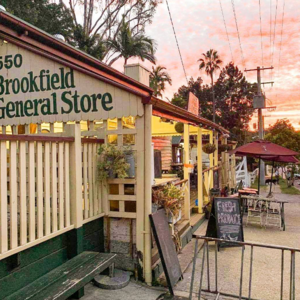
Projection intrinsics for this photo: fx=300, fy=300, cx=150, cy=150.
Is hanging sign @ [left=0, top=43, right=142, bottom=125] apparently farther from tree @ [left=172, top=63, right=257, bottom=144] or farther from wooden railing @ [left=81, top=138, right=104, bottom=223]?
tree @ [left=172, top=63, right=257, bottom=144]

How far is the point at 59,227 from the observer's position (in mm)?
3723

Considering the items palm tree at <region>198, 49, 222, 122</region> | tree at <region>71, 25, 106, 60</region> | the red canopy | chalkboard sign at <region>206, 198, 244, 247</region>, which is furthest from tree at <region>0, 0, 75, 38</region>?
palm tree at <region>198, 49, 222, 122</region>

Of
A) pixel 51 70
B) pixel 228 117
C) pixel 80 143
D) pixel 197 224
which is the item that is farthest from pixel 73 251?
pixel 228 117

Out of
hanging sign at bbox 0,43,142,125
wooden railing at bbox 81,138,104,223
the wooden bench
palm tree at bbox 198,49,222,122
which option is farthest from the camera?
palm tree at bbox 198,49,222,122

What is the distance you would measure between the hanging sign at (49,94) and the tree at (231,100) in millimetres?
37707

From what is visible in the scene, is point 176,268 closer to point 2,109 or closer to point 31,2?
point 2,109

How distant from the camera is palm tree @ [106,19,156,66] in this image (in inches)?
924

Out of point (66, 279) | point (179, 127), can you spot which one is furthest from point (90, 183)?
point (179, 127)

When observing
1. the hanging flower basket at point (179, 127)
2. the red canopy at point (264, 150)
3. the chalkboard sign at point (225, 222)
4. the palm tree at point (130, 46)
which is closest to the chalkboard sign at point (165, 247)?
the chalkboard sign at point (225, 222)

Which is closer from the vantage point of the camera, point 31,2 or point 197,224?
point 197,224

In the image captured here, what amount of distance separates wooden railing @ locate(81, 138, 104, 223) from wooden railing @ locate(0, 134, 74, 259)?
40cm

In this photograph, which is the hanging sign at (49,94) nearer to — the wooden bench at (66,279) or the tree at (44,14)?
the wooden bench at (66,279)

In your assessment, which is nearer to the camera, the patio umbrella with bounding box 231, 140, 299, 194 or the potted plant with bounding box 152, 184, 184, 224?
the potted plant with bounding box 152, 184, 184, 224

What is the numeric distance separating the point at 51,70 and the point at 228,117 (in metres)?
39.3
